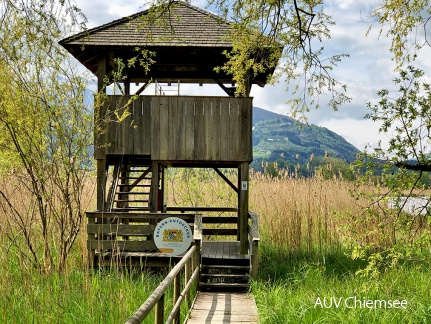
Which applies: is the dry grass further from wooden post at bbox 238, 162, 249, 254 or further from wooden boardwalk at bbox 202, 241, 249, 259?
wooden boardwalk at bbox 202, 241, 249, 259

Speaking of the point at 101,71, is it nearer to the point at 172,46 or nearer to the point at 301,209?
the point at 172,46

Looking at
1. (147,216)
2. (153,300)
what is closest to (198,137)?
Answer: (147,216)

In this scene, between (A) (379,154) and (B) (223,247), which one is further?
(B) (223,247)

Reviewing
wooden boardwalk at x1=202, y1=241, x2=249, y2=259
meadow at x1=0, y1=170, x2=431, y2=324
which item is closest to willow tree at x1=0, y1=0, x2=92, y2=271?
meadow at x1=0, y1=170, x2=431, y2=324

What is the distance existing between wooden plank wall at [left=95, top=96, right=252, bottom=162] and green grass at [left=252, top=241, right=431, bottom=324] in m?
2.62

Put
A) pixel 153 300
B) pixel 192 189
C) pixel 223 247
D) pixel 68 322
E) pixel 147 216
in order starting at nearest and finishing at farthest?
pixel 153 300 < pixel 68 322 < pixel 147 216 < pixel 223 247 < pixel 192 189

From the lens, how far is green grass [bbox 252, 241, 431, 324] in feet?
23.3

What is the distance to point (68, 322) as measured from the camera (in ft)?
21.4

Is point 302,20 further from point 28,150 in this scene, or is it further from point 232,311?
point 28,150

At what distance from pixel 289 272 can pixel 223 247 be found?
114 inches

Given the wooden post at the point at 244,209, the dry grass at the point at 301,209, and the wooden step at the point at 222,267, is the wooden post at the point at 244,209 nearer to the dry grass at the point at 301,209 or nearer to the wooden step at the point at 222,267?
the dry grass at the point at 301,209

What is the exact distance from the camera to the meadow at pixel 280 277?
6.45 metres

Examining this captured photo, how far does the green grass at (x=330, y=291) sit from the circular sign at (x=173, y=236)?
1.75 meters

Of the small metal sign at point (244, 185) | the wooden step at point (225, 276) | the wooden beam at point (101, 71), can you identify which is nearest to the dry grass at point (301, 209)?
the small metal sign at point (244, 185)
